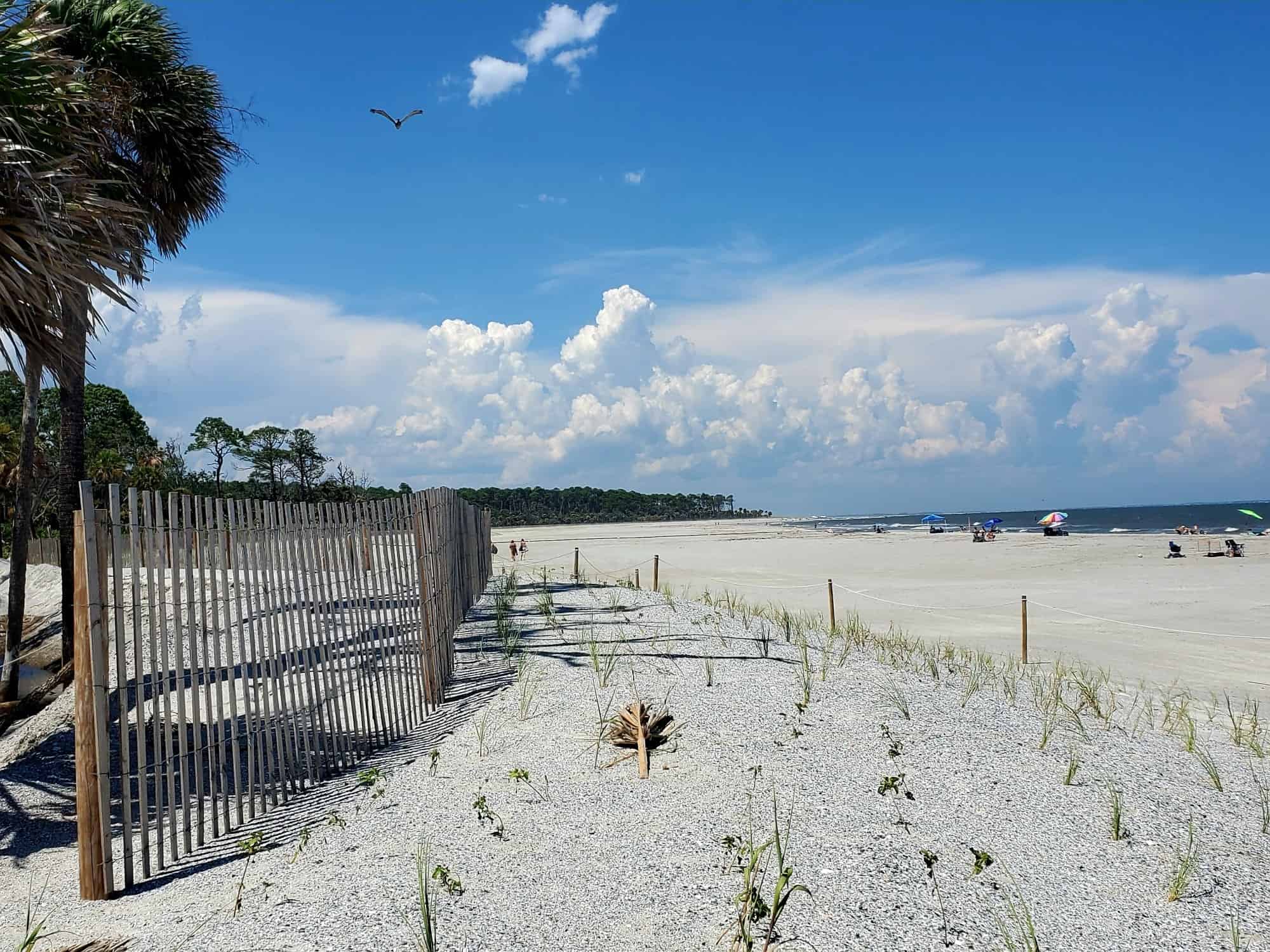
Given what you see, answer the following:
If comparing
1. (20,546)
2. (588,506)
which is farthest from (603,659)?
(588,506)

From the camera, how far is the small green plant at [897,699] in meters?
6.62

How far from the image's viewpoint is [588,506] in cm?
12938

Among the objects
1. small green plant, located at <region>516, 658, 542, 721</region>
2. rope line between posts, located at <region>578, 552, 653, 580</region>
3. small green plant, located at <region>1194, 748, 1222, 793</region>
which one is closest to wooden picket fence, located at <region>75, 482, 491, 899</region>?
small green plant, located at <region>516, 658, 542, 721</region>

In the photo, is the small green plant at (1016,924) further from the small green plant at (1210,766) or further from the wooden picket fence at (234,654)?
the wooden picket fence at (234,654)

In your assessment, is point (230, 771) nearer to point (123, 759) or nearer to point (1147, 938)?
point (123, 759)

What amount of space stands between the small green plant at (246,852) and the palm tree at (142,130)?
18.5 feet

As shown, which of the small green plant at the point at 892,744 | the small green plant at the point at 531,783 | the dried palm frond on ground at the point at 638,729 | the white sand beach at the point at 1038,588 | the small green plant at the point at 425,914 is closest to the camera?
the small green plant at the point at 425,914

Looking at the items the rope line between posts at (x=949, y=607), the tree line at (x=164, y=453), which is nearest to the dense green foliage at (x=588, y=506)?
the tree line at (x=164, y=453)

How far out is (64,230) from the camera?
6.27 m

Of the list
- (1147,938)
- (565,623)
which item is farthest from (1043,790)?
(565,623)

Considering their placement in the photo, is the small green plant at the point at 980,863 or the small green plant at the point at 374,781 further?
the small green plant at the point at 374,781

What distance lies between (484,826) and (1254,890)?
3.63 meters

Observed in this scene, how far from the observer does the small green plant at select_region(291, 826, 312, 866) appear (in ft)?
14.7

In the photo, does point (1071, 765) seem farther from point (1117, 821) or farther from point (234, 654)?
point (234, 654)
